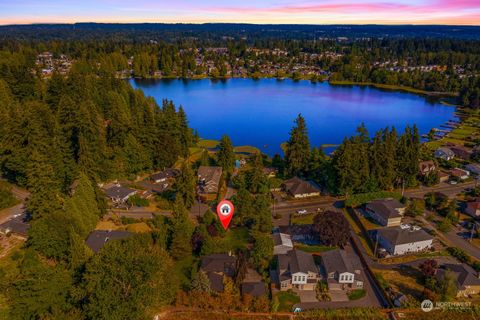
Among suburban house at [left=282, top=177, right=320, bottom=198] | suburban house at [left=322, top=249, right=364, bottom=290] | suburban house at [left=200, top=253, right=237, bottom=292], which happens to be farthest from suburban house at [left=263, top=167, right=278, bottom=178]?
suburban house at [left=322, top=249, right=364, bottom=290]

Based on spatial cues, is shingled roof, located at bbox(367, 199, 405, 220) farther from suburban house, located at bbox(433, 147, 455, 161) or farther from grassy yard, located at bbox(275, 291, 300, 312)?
suburban house, located at bbox(433, 147, 455, 161)

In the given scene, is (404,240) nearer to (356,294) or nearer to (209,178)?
(356,294)

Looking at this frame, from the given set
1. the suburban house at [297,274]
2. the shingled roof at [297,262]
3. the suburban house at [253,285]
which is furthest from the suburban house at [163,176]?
the suburban house at [297,274]

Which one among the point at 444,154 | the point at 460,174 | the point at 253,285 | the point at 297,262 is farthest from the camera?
the point at 444,154

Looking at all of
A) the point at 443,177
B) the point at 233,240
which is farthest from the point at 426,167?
the point at 233,240

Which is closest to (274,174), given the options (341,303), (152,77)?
(341,303)

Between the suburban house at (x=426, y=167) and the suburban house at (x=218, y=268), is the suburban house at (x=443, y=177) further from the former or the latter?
the suburban house at (x=218, y=268)

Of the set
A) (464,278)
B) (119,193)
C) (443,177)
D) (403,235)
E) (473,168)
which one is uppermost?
(403,235)
